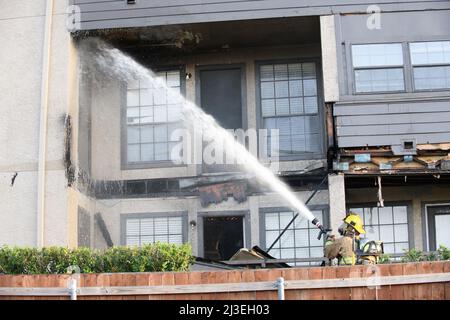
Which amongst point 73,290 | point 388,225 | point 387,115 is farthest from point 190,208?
point 73,290

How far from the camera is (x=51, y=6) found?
16219 mm

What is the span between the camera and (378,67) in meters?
15.6

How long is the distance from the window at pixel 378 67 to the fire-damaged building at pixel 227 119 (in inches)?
0.9

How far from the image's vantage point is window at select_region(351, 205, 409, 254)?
54.8 ft

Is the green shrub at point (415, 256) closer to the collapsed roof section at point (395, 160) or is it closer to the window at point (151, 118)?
the collapsed roof section at point (395, 160)

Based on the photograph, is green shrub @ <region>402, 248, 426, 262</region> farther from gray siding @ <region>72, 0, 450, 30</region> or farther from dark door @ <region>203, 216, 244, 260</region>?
gray siding @ <region>72, 0, 450, 30</region>

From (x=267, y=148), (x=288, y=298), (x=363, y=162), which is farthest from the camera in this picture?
(x=267, y=148)

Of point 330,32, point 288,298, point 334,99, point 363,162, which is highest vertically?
point 330,32

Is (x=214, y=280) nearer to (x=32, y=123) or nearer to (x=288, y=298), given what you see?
(x=288, y=298)

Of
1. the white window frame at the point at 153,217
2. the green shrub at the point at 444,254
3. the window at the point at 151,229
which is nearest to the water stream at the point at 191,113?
the white window frame at the point at 153,217

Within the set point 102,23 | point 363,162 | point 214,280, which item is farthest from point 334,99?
point 214,280

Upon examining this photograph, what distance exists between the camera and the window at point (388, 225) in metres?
16.7

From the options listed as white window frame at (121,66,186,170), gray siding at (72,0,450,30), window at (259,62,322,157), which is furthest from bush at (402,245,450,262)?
white window frame at (121,66,186,170)

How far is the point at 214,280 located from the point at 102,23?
6.56 m
